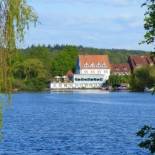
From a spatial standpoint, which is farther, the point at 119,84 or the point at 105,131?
the point at 119,84

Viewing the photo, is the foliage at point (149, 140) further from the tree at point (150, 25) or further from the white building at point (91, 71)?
the white building at point (91, 71)

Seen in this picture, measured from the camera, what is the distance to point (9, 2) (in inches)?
318

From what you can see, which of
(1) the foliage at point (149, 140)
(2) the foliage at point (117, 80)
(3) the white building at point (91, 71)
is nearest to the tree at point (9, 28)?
(1) the foliage at point (149, 140)

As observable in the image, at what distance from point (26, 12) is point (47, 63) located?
179505 millimetres

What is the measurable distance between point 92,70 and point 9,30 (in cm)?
19036

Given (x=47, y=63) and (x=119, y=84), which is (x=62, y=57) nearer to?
(x=47, y=63)

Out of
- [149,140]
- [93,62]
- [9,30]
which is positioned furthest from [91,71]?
[9,30]

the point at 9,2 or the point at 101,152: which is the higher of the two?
the point at 9,2

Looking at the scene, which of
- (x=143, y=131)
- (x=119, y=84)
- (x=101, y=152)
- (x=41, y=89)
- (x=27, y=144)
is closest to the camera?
(x=143, y=131)

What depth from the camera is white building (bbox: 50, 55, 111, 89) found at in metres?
196

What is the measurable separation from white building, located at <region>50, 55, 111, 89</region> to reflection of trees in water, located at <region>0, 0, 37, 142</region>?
7360 inches

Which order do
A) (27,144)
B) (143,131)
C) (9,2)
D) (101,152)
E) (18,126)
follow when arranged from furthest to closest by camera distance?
1. (18,126)
2. (27,144)
3. (101,152)
4. (143,131)
5. (9,2)

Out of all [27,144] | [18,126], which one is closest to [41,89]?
[18,126]

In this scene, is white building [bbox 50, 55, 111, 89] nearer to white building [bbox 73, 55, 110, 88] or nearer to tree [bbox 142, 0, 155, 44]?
white building [bbox 73, 55, 110, 88]
